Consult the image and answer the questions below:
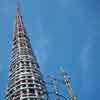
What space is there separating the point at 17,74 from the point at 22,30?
96.6ft

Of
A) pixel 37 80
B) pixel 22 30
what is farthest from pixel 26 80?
pixel 22 30

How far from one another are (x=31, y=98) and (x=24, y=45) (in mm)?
35171

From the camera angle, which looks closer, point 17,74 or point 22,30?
point 17,74

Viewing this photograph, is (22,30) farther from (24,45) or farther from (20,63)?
(20,63)

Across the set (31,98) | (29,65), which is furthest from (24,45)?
(31,98)

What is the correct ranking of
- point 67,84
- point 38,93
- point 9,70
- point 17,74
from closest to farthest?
point 67,84 < point 38,93 < point 17,74 < point 9,70

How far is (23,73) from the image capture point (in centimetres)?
13275

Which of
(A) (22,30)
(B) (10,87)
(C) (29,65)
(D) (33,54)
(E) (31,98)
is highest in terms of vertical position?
(A) (22,30)

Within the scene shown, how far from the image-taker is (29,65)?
137000 mm

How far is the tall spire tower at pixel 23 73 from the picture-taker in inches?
4811

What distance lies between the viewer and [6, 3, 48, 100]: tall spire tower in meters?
122

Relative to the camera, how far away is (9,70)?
14225 centimetres

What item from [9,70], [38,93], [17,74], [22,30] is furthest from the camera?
[22,30]

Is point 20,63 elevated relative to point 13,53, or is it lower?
lower
